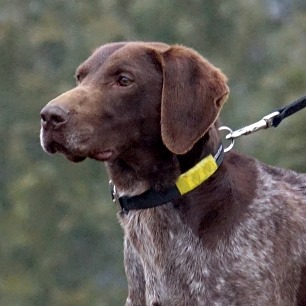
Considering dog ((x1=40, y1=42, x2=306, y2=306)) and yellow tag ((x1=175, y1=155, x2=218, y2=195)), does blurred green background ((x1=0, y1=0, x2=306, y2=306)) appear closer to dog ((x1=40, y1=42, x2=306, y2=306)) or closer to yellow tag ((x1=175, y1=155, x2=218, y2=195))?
dog ((x1=40, y1=42, x2=306, y2=306))

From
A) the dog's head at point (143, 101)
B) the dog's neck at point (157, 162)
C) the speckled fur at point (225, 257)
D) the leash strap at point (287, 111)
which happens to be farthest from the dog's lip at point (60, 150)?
the leash strap at point (287, 111)

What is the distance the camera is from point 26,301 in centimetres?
2241

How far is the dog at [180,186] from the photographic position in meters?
5.62

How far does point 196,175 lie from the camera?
18.7ft

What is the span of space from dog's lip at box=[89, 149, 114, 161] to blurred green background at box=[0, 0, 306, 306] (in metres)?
15.4

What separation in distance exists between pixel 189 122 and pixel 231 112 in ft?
51.2

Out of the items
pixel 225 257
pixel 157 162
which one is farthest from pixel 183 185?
pixel 225 257

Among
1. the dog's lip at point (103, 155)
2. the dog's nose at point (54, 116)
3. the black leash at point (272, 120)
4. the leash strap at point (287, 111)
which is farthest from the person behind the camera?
the leash strap at point (287, 111)

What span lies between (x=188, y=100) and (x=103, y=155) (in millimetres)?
448

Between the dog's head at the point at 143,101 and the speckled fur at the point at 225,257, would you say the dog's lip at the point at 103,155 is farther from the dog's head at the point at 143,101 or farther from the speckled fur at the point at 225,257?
the speckled fur at the point at 225,257

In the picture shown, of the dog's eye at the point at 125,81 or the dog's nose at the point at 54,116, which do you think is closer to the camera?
the dog's nose at the point at 54,116

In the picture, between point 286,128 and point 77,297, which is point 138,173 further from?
point 77,297

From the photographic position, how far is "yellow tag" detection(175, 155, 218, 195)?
5.70m

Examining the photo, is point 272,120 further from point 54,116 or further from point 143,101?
point 54,116
